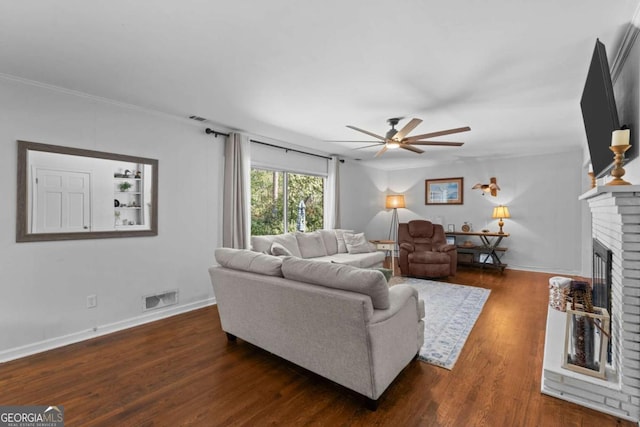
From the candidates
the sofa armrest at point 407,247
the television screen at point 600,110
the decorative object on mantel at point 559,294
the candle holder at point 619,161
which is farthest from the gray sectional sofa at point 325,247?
the candle holder at point 619,161

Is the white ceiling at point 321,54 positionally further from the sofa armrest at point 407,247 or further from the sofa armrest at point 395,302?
the sofa armrest at point 407,247

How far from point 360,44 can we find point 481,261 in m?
5.66

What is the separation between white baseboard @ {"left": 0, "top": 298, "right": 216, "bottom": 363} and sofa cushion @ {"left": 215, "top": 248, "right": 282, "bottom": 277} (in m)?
1.42

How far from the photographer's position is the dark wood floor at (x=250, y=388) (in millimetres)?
1844

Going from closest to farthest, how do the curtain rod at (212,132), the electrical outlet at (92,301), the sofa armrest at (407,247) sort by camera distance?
the electrical outlet at (92,301), the curtain rod at (212,132), the sofa armrest at (407,247)

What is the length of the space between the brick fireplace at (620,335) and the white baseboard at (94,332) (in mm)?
3716

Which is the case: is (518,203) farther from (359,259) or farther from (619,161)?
(619,161)

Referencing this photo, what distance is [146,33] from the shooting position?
6.59 feet

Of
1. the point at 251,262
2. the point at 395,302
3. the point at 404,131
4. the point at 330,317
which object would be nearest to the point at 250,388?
the point at 330,317

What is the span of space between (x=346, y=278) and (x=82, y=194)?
287 centimetres

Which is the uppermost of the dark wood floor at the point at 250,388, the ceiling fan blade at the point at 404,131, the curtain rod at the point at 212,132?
the curtain rod at the point at 212,132

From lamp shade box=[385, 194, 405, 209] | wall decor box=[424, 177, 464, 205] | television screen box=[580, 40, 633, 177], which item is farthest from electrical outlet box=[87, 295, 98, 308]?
wall decor box=[424, 177, 464, 205]

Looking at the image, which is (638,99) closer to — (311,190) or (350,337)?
(350,337)

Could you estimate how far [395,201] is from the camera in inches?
288
